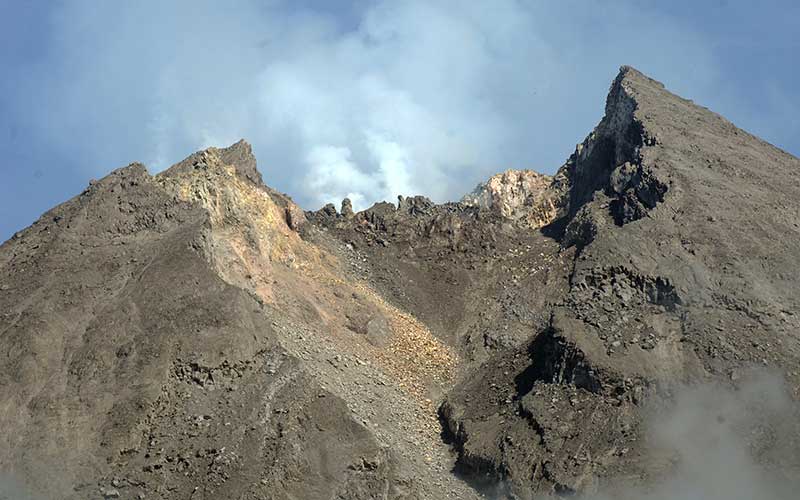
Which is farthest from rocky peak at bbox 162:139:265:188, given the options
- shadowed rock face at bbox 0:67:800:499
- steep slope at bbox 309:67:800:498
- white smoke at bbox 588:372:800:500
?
white smoke at bbox 588:372:800:500

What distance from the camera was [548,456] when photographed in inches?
1746

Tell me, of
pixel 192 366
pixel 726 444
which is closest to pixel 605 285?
pixel 726 444

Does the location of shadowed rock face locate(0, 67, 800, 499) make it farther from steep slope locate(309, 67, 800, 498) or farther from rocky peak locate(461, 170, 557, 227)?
rocky peak locate(461, 170, 557, 227)

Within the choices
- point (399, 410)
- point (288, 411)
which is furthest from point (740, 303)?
point (288, 411)

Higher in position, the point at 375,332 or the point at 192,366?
the point at 375,332

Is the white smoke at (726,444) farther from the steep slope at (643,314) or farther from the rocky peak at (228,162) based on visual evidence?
the rocky peak at (228,162)

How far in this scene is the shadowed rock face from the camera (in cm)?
4153

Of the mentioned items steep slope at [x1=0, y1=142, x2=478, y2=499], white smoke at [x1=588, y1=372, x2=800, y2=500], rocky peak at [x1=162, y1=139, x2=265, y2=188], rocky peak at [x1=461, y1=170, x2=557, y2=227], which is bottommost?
steep slope at [x1=0, y1=142, x2=478, y2=499]

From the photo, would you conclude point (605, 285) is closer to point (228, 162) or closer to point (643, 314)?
point (643, 314)

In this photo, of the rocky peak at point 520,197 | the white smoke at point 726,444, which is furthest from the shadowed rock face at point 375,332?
the rocky peak at point 520,197

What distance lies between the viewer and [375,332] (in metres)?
57.9

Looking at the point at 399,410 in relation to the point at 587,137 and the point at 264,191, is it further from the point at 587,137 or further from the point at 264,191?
the point at 587,137

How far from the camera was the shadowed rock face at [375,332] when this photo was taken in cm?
4153

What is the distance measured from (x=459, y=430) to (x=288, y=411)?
9.32 meters
